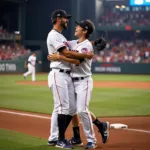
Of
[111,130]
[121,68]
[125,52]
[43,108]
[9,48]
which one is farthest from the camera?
[125,52]

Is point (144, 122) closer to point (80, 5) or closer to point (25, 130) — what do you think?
point (25, 130)

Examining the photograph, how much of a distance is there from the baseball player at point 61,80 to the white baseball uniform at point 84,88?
11 cm

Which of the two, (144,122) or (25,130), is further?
(144,122)

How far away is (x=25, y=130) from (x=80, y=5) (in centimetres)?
3444

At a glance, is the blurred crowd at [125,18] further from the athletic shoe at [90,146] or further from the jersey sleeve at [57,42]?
the athletic shoe at [90,146]

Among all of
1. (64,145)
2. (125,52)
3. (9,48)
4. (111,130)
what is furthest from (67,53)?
(125,52)

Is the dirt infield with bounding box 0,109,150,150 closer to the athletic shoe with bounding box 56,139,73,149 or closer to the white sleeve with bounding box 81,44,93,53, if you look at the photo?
the athletic shoe with bounding box 56,139,73,149

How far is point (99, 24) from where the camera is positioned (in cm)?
4350

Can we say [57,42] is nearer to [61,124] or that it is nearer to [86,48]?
[86,48]

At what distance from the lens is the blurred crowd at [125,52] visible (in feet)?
129

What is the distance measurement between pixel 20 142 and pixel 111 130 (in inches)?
92.5

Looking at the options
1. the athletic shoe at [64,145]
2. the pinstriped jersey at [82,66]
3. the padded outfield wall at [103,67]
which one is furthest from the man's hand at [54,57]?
the padded outfield wall at [103,67]

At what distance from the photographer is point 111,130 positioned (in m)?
8.36

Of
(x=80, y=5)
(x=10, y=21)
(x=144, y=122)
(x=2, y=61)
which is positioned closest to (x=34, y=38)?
(x=10, y=21)
